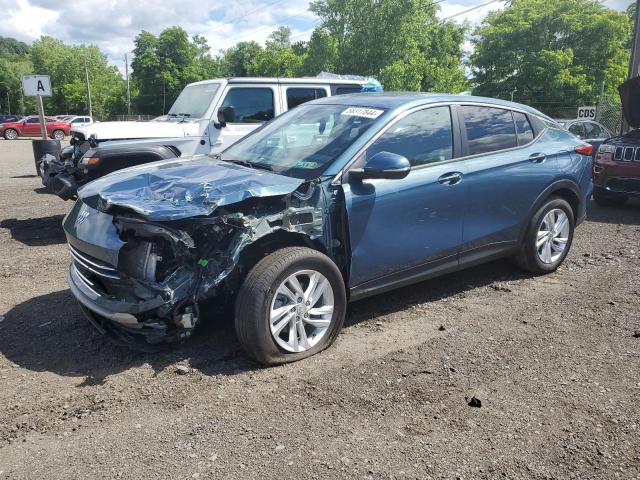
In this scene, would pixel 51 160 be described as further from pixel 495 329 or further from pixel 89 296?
pixel 495 329

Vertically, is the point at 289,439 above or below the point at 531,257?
below

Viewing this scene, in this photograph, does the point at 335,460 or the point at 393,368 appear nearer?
the point at 335,460

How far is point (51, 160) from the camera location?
7.76 metres

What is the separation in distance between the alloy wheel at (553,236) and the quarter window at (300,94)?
425 centimetres

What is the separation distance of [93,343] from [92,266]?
63 cm

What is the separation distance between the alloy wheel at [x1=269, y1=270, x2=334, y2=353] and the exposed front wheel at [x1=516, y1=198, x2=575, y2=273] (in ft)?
7.96

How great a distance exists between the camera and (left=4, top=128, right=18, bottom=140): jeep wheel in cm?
3572

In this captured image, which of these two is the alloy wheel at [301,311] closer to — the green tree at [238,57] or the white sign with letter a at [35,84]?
the white sign with letter a at [35,84]

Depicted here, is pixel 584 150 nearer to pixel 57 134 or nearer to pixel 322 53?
pixel 322 53

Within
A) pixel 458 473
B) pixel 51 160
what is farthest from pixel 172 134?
pixel 458 473

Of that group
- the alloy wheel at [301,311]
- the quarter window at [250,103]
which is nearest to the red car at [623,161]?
the quarter window at [250,103]

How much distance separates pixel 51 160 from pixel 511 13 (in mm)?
34766

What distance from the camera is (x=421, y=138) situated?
169 inches

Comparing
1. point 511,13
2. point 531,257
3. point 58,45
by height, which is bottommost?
point 531,257
